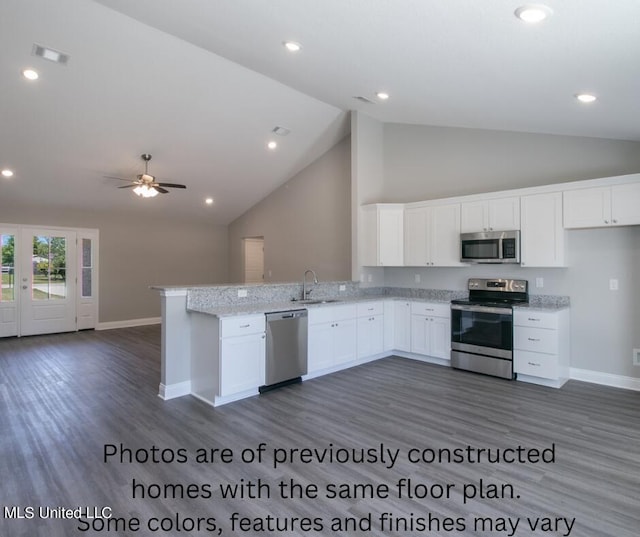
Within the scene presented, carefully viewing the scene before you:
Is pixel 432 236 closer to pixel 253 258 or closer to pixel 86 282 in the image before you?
pixel 253 258

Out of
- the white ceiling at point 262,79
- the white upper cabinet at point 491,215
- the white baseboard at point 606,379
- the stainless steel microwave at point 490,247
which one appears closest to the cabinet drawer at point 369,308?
the stainless steel microwave at point 490,247

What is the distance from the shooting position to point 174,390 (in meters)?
4.02

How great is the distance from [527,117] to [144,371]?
17.2 feet

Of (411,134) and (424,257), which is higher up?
(411,134)

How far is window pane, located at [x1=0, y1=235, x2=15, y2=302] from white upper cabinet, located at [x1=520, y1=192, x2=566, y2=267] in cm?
827

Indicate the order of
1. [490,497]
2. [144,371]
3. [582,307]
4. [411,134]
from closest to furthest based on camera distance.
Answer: [490,497] → [582,307] → [144,371] → [411,134]

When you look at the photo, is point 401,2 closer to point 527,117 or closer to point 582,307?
point 527,117

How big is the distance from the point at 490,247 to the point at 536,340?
118 cm

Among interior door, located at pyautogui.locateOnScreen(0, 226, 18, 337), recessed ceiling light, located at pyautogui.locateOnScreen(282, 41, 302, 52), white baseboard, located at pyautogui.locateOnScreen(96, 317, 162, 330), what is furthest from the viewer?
white baseboard, located at pyautogui.locateOnScreen(96, 317, 162, 330)

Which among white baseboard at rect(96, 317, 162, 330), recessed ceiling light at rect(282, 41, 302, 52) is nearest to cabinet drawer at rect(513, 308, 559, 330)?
recessed ceiling light at rect(282, 41, 302, 52)

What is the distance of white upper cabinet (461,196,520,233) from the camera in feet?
15.3

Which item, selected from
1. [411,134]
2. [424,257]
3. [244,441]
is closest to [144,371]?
[244,441]

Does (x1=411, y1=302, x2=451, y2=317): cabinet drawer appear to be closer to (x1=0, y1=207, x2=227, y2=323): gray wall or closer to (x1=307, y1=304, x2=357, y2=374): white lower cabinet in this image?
(x1=307, y1=304, x2=357, y2=374): white lower cabinet

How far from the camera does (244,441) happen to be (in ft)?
9.91
